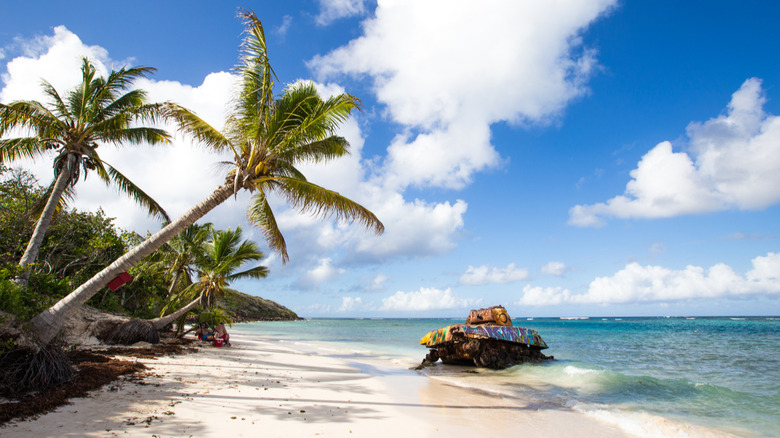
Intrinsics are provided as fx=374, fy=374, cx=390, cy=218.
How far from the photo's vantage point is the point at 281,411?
6152 mm

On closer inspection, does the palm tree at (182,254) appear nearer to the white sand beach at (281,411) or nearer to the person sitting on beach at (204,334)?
the person sitting on beach at (204,334)

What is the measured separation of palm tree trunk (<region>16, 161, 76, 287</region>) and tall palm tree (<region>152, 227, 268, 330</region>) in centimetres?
805

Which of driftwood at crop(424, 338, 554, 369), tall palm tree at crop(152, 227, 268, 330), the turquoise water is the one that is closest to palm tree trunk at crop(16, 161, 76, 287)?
tall palm tree at crop(152, 227, 268, 330)

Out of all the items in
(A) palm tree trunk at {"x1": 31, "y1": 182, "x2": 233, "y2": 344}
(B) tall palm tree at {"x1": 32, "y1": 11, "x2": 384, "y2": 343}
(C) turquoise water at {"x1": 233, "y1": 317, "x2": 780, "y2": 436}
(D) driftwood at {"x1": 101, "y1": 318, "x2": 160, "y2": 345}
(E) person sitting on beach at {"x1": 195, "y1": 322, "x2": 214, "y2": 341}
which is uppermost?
(B) tall palm tree at {"x1": 32, "y1": 11, "x2": 384, "y2": 343}

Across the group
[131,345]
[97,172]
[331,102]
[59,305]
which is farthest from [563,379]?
[97,172]

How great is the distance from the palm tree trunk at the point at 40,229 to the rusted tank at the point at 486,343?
500 inches

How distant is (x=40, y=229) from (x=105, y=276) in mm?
4719

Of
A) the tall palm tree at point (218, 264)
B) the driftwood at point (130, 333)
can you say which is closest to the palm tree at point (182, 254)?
the tall palm tree at point (218, 264)

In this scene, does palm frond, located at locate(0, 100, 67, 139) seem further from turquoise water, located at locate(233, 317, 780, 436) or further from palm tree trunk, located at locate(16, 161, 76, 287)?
turquoise water, located at locate(233, 317, 780, 436)

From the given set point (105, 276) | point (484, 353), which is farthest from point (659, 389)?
point (105, 276)

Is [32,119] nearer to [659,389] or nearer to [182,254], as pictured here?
[182,254]

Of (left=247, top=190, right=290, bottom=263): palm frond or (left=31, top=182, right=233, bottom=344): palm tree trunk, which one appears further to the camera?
(left=247, top=190, right=290, bottom=263): palm frond

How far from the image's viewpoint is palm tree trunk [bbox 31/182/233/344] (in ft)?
21.1

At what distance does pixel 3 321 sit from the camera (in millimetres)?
5688
